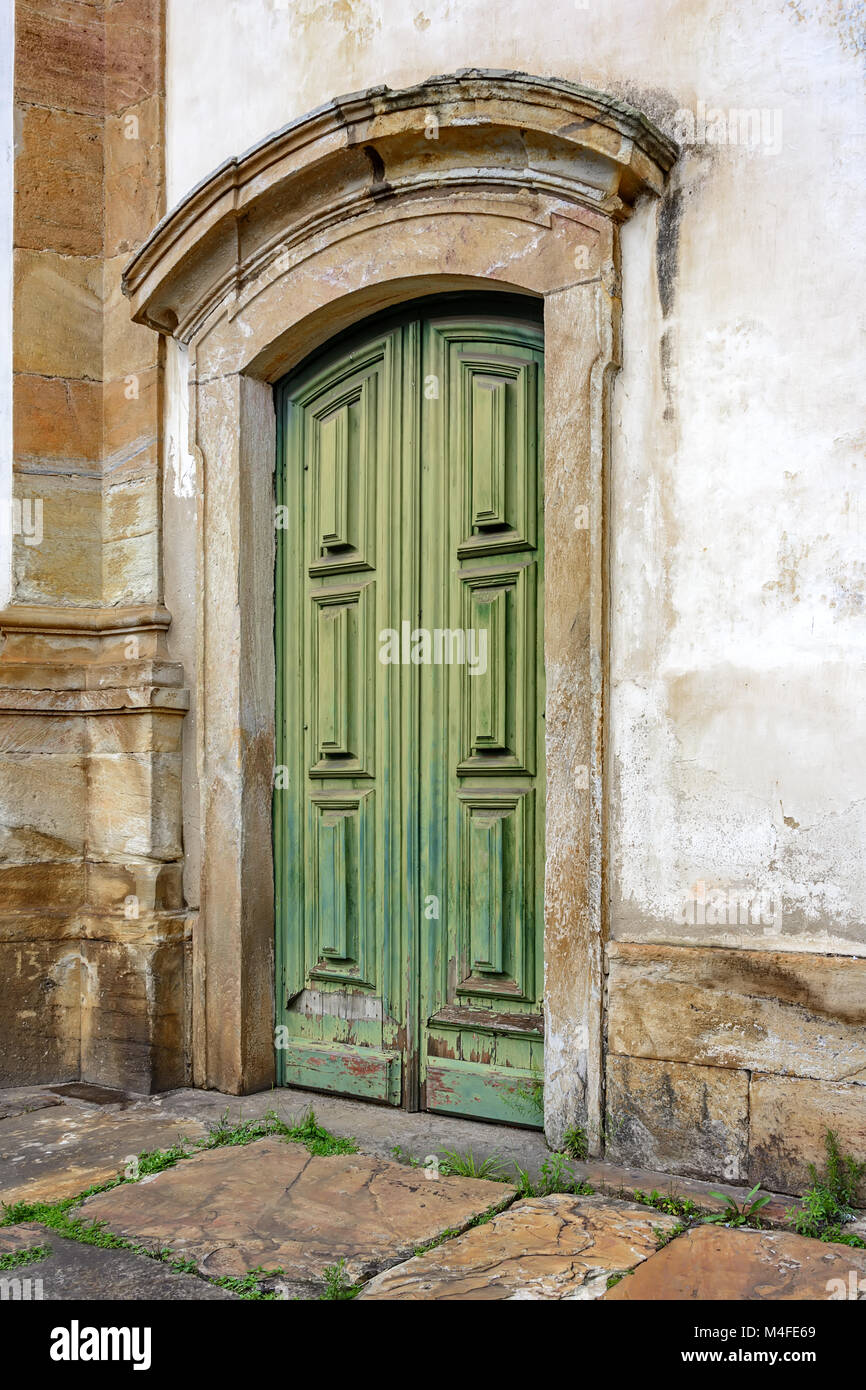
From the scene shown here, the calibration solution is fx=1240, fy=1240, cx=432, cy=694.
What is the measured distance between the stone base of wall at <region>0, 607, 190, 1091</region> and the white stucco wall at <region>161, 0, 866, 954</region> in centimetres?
189

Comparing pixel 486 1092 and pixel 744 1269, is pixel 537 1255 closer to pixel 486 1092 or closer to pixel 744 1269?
pixel 744 1269

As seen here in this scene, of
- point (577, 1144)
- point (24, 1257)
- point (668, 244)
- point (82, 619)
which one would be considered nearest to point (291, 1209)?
point (24, 1257)

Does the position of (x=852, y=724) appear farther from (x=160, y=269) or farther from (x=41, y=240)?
(x=41, y=240)

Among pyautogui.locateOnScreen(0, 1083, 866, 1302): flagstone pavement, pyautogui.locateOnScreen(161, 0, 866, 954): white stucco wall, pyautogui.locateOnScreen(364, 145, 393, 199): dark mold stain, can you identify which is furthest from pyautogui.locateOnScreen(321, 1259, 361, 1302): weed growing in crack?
pyautogui.locateOnScreen(364, 145, 393, 199): dark mold stain

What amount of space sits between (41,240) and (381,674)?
2366 mm

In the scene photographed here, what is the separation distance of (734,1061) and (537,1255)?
2.62 feet

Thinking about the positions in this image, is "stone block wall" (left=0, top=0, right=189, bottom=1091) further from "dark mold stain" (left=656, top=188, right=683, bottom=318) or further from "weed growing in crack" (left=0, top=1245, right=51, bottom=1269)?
"dark mold stain" (left=656, top=188, right=683, bottom=318)

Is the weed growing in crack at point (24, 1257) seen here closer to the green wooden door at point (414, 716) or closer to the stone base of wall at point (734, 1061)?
the green wooden door at point (414, 716)

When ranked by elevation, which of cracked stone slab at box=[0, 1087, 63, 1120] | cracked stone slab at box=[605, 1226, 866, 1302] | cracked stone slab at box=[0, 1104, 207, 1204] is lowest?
cracked stone slab at box=[0, 1087, 63, 1120]

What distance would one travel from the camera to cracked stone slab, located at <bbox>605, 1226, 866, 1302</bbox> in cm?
276

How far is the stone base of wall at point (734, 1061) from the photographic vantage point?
10.7 feet

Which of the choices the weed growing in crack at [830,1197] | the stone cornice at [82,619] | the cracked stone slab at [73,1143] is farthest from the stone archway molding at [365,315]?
the weed growing in crack at [830,1197]

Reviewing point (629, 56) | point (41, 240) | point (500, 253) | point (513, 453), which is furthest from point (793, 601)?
point (41, 240)

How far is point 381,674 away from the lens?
449 centimetres
